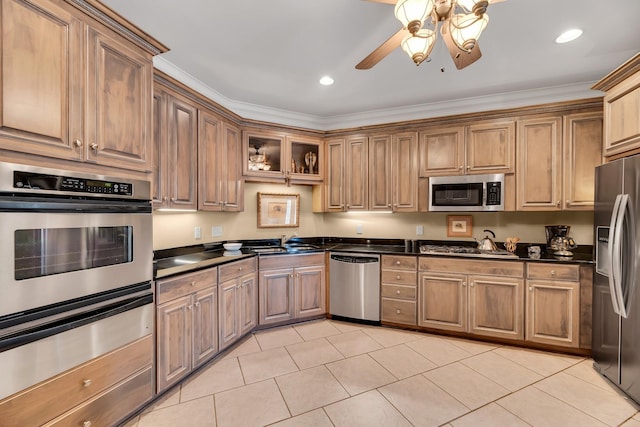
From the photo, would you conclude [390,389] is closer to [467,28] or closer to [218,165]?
[467,28]

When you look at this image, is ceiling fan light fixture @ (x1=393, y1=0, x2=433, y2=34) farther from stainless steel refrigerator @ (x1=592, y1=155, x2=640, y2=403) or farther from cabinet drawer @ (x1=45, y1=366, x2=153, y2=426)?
cabinet drawer @ (x1=45, y1=366, x2=153, y2=426)

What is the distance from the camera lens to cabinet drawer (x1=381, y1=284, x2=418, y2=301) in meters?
3.17

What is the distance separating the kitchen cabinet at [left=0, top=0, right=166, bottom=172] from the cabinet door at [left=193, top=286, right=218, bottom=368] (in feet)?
3.83

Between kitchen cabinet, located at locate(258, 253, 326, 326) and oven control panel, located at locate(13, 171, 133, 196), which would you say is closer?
oven control panel, located at locate(13, 171, 133, 196)

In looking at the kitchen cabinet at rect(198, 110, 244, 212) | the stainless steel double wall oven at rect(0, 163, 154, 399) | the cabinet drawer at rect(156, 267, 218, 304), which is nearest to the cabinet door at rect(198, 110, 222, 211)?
the kitchen cabinet at rect(198, 110, 244, 212)

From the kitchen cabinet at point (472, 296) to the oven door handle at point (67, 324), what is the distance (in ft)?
8.81

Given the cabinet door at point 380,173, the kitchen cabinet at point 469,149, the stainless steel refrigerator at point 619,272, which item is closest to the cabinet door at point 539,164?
the kitchen cabinet at point 469,149

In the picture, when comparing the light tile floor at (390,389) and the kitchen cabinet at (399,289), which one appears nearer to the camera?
the light tile floor at (390,389)

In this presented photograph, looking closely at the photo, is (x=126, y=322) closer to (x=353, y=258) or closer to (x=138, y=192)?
(x=138, y=192)

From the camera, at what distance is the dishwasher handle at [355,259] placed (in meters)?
3.33

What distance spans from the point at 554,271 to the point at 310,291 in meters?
2.51

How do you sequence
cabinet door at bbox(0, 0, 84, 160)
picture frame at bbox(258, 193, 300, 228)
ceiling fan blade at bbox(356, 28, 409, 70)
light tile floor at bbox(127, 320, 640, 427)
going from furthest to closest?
picture frame at bbox(258, 193, 300, 228)
light tile floor at bbox(127, 320, 640, 427)
ceiling fan blade at bbox(356, 28, 409, 70)
cabinet door at bbox(0, 0, 84, 160)

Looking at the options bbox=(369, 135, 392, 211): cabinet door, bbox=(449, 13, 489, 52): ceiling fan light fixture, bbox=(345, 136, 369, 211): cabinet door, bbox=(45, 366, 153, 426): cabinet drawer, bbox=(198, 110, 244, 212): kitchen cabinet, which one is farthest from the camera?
bbox=(345, 136, 369, 211): cabinet door

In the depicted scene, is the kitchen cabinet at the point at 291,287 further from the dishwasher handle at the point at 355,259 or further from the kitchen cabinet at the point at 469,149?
the kitchen cabinet at the point at 469,149
